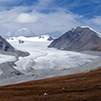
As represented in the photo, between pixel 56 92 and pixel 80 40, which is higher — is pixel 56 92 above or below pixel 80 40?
above

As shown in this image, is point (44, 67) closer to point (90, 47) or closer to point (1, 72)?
point (1, 72)

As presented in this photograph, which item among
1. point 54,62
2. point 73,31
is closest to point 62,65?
point 54,62

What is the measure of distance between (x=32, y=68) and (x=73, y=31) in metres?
114

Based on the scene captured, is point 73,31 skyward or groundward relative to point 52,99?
groundward

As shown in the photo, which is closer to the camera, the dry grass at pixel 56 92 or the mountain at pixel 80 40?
the dry grass at pixel 56 92

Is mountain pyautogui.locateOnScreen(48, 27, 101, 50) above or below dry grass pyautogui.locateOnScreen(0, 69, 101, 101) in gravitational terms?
below

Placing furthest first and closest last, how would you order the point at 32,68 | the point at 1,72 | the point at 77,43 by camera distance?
the point at 77,43 → the point at 32,68 → the point at 1,72

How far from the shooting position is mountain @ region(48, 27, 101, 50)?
136025mm

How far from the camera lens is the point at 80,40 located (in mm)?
154250

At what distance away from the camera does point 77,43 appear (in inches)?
6014

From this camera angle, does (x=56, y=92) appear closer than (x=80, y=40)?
Yes

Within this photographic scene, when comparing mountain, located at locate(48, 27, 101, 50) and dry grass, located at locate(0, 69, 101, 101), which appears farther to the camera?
mountain, located at locate(48, 27, 101, 50)

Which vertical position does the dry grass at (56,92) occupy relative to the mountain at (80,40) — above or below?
above

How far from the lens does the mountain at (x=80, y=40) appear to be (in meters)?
136
